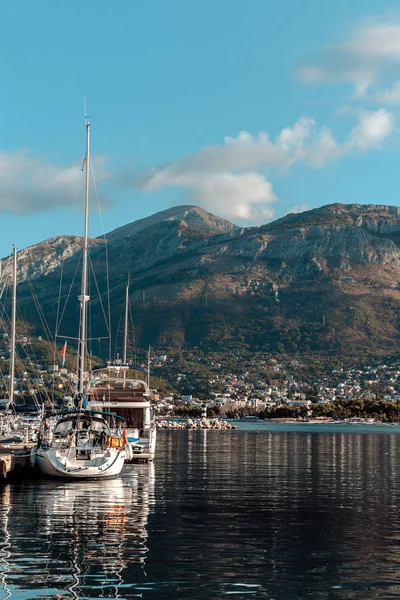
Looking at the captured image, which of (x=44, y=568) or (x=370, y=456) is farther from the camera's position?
(x=370, y=456)

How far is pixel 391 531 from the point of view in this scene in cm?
2708

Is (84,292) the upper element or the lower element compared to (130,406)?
upper

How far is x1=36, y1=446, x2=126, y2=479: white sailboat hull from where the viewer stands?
139 ft

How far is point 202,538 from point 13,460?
22.7 m

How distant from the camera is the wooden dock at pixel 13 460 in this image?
42.5 metres

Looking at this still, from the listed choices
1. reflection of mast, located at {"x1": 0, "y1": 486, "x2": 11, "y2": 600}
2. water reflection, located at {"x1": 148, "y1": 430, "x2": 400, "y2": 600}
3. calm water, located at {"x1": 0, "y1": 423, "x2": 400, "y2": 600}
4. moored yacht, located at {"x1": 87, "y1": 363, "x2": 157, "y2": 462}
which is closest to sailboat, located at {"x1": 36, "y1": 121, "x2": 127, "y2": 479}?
calm water, located at {"x1": 0, "y1": 423, "x2": 400, "y2": 600}

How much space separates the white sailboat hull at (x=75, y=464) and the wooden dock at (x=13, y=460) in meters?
1.66

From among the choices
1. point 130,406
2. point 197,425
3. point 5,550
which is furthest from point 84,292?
point 197,425

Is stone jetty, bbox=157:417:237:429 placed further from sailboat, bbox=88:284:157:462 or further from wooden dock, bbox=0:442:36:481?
wooden dock, bbox=0:442:36:481

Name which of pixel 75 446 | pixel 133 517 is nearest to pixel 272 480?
pixel 75 446

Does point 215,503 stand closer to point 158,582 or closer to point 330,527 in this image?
point 330,527

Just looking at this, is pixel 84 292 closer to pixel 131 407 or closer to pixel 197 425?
pixel 131 407

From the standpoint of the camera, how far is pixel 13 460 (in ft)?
148

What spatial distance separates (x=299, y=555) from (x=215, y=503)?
11511 millimetres
